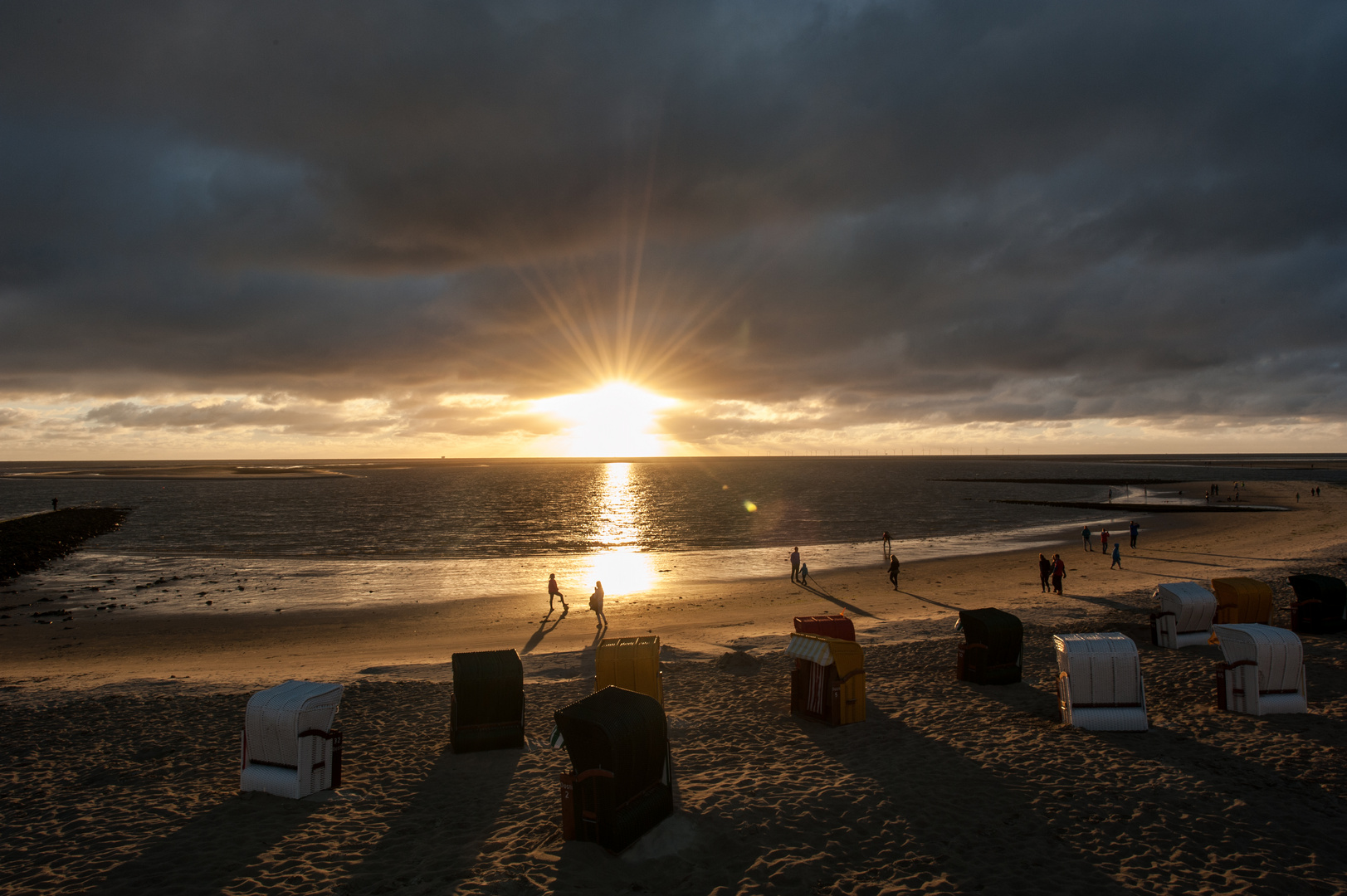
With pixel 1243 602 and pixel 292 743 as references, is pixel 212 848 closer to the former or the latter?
pixel 292 743

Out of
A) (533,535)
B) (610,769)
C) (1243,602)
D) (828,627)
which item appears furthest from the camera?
(533,535)

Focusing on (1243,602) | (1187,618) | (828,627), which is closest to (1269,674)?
(1187,618)

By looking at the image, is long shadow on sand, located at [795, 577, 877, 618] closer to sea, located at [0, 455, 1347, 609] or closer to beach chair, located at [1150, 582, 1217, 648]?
sea, located at [0, 455, 1347, 609]

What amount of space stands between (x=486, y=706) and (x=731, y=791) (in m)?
4.89

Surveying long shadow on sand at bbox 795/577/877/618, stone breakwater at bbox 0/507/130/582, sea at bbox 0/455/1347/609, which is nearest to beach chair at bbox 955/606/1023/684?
long shadow on sand at bbox 795/577/877/618

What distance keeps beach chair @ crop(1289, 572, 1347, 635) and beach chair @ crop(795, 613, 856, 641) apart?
502 inches

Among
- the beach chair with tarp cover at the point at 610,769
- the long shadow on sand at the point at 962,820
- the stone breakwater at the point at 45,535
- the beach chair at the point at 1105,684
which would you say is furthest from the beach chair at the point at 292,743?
the stone breakwater at the point at 45,535

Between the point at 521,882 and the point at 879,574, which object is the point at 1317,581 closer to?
the point at 879,574

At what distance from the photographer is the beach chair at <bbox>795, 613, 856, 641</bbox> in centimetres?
1692

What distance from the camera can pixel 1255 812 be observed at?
9.67 meters

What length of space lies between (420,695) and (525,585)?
67.7 feet

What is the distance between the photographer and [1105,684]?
42.0 feet

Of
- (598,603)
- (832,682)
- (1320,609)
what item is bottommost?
(598,603)

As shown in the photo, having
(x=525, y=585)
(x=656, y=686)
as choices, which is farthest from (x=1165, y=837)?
(x=525, y=585)
